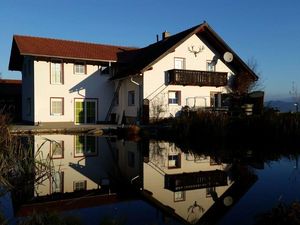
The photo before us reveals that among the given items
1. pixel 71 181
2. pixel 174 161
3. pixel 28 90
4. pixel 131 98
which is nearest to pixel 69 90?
pixel 28 90

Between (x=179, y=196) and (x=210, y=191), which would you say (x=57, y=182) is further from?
(x=210, y=191)

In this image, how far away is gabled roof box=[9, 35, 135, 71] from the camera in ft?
76.2

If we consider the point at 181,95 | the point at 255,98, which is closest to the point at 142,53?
the point at 181,95

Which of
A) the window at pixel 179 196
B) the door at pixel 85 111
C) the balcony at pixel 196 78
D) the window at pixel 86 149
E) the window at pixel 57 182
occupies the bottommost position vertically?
the window at pixel 179 196

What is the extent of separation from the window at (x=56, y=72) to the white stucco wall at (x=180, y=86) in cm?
597

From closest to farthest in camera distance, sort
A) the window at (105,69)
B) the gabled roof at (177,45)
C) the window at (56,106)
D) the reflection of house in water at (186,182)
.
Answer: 1. the reflection of house in water at (186,182)
2. the gabled roof at (177,45)
3. the window at (56,106)
4. the window at (105,69)

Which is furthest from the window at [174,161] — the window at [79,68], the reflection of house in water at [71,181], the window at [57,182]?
the window at [79,68]

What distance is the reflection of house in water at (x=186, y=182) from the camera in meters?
6.20

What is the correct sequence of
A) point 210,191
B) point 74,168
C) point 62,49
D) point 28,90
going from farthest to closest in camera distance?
1. point 28,90
2. point 62,49
3. point 74,168
4. point 210,191

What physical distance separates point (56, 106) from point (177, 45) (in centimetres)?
912

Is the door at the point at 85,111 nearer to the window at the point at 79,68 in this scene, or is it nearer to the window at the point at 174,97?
the window at the point at 79,68

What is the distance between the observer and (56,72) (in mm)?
24266

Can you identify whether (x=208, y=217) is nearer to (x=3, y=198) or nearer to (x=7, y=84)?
(x=3, y=198)

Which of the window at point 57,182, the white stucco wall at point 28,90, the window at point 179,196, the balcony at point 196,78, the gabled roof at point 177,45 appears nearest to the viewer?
the window at point 179,196
